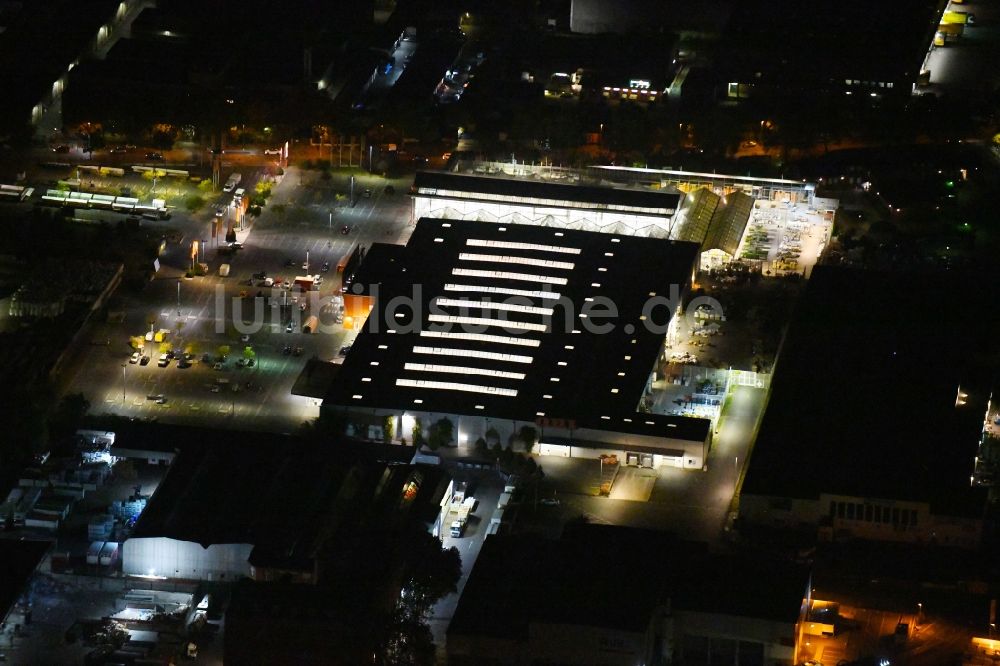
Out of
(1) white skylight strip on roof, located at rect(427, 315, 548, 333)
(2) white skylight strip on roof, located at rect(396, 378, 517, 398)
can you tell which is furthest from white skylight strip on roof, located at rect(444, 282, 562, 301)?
(2) white skylight strip on roof, located at rect(396, 378, 517, 398)

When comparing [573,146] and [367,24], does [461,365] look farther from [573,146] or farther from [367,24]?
[367,24]

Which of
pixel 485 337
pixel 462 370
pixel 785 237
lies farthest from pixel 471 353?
pixel 785 237

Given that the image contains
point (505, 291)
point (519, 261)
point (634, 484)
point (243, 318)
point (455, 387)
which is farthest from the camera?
point (243, 318)

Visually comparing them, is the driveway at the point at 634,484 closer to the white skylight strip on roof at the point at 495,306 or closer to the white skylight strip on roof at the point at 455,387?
the white skylight strip on roof at the point at 455,387

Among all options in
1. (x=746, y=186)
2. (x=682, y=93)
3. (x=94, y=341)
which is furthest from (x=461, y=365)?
(x=682, y=93)

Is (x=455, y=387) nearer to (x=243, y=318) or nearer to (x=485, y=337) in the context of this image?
(x=485, y=337)
